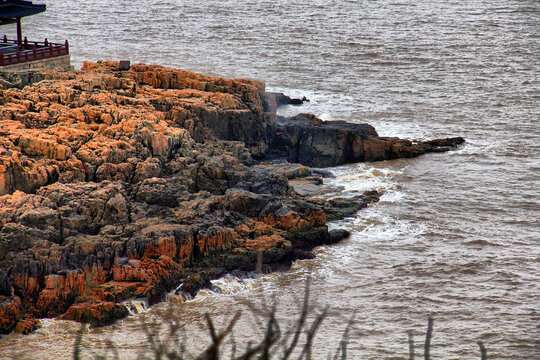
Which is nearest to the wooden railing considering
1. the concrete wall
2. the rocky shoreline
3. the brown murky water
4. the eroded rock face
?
the concrete wall

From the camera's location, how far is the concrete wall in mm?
30062

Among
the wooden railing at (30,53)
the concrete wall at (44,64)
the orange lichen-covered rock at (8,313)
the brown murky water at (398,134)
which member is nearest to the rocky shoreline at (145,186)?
the orange lichen-covered rock at (8,313)

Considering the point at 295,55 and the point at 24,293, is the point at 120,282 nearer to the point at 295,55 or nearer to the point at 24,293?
the point at 24,293

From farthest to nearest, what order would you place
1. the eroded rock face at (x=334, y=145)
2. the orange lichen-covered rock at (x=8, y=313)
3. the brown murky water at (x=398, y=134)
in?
the eroded rock face at (x=334, y=145) < the brown murky water at (x=398, y=134) < the orange lichen-covered rock at (x=8, y=313)

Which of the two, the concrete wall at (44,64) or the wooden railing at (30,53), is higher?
the wooden railing at (30,53)

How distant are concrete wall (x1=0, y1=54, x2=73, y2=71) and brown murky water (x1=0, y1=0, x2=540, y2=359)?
423 inches

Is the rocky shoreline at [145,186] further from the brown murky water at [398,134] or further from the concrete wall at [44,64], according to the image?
the concrete wall at [44,64]

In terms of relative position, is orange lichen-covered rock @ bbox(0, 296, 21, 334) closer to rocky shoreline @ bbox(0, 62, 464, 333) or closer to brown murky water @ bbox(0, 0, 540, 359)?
rocky shoreline @ bbox(0, 62, 464, 333)

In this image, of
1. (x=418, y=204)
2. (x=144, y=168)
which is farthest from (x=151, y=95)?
(x=418, y=204)

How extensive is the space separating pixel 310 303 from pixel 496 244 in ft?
24.2

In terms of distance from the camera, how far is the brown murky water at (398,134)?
17.4m

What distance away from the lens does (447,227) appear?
23453 millimetres

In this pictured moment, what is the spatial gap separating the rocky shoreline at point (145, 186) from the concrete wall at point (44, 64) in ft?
5.94

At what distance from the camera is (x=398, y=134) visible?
108ft
